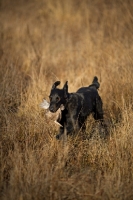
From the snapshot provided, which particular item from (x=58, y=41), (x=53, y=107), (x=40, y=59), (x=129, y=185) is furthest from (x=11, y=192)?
(x=58, y=41)

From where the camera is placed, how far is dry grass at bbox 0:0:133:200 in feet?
11.7

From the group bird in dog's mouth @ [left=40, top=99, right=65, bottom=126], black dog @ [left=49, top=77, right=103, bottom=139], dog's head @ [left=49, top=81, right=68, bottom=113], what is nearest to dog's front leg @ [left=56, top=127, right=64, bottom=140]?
black dog @ [left=49, top=77, right=103, bottom=139]

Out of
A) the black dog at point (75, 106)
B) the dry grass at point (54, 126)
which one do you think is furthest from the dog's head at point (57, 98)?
the dry grass at point (54, 126)

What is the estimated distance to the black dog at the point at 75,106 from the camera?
196 inches

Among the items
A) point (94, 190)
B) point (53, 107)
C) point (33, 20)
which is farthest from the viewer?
point (33, 20)

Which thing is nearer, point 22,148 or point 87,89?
point 22,148

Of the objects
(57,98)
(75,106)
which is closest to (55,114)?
(57,98)

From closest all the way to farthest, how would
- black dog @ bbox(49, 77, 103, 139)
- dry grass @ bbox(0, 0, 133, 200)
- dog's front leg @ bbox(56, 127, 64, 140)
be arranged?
dry grass @ bbox(0, 0, 133, 200)
dog's front leg @ bbox(56, 127, 64, 140)
black dog @ bbox(49, 77, 103, 139)

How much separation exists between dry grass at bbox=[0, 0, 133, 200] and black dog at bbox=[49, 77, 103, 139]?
180mm

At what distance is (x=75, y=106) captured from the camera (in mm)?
5305

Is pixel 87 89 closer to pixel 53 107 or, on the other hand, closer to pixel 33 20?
pixel 53 107

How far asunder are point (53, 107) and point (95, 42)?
490 centimetres

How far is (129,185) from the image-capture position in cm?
363

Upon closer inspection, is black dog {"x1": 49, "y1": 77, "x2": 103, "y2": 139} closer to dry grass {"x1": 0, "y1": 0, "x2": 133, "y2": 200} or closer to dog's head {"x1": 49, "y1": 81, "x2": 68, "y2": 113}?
dog's head {"x1": 49, "y1": 81, "x2": 68, "y2": 113}
